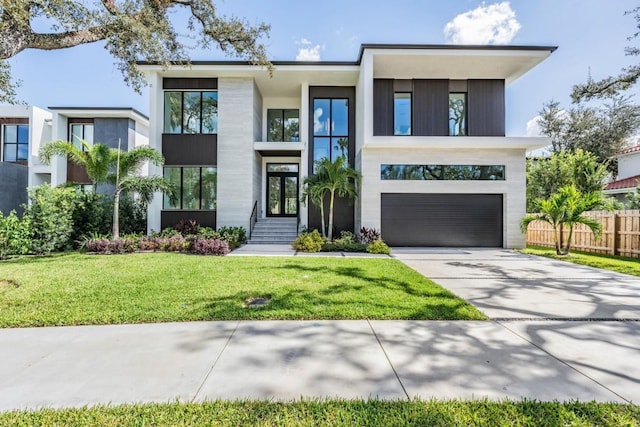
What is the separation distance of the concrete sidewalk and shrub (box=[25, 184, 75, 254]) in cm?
790

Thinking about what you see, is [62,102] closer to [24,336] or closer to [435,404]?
[24,336]

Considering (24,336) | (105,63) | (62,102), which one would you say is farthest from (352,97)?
(62,102)

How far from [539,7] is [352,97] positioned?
7386 mm

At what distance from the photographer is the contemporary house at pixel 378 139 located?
38.5 ft

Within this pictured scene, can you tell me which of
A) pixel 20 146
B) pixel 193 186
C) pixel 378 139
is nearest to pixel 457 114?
pixel 378 139

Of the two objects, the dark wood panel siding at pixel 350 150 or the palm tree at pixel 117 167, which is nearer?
the palm tree at pixel 117 167

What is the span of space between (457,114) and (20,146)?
80.0ft

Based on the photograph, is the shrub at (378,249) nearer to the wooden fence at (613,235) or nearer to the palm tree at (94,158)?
the wooden fence at (613,235)

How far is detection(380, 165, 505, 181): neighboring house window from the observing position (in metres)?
12.0

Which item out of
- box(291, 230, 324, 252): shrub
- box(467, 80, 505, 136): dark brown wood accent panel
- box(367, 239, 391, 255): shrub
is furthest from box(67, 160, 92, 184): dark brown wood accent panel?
box(467, 80, 505, 136): dark brown wood accent panel

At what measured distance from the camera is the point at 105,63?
7930 mm

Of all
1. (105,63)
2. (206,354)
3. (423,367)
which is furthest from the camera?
(105,63)

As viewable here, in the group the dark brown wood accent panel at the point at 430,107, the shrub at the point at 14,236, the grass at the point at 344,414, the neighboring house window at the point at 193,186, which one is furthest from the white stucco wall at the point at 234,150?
the grass at the point at 344,414

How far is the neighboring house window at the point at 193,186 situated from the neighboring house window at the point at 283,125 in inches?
144
